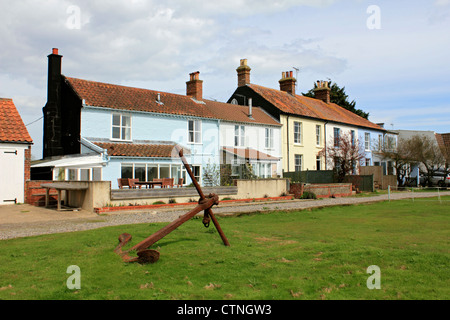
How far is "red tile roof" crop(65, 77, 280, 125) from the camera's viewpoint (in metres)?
24.7

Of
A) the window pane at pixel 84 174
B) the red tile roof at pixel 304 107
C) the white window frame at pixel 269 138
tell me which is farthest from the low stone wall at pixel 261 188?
the red tile roof at pixel 304 107

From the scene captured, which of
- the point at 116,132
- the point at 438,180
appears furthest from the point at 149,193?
the point at 438,180

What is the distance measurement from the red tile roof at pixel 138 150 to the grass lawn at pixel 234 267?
13021 mm

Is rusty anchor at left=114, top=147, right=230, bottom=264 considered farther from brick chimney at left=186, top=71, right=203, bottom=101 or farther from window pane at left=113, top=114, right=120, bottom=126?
brick chimney at left=186, top=71, right=203, bottom=101

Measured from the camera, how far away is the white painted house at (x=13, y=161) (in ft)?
64.6

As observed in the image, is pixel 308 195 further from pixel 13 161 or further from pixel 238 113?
pixel 13 161

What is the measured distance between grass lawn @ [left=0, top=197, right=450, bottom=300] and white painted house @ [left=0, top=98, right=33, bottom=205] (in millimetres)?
→ 11916

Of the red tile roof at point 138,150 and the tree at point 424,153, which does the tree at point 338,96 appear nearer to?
the tree at point 424,153

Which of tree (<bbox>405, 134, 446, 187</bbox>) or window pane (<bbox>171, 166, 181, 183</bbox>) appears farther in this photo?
tree (<bbox>405, 134, 446, 187</bbox>)

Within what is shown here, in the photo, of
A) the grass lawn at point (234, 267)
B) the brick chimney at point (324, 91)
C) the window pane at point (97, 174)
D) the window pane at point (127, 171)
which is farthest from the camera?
the brick chimney at point (324, 91)

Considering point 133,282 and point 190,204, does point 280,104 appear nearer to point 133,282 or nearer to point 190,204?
point 190,204

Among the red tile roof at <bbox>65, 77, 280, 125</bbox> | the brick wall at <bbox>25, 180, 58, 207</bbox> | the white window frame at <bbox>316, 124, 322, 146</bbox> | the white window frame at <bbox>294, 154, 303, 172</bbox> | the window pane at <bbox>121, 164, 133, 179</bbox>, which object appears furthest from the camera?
the white window frame at <bbox>316, 124, 322, 146</bbox>

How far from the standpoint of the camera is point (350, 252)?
23.1ft

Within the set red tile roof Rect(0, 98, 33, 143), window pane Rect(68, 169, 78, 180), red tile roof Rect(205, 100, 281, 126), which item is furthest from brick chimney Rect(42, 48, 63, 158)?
red tile roof Rect(205, 100, 281, 126)
